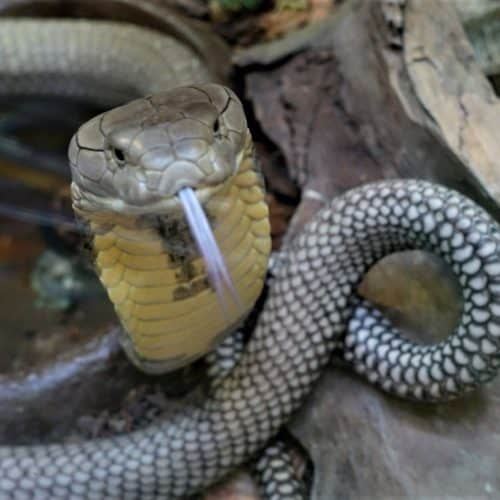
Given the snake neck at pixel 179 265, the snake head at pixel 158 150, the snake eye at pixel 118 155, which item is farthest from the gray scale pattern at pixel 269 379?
the snake eye at pixel 118 155

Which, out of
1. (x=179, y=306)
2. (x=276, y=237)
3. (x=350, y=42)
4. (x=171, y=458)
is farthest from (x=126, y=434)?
(x=350, y=42)

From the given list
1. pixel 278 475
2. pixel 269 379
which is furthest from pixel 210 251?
pixel 278 475

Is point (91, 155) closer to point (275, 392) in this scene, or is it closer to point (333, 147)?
point (275, 392)

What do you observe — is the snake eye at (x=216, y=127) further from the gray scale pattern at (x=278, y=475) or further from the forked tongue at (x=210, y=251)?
the gray scale pattern at (x=278, y=475)

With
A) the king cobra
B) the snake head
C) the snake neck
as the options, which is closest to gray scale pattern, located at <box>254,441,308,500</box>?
the king cobra

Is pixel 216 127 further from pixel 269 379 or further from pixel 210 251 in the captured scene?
Result: pixel 269 379

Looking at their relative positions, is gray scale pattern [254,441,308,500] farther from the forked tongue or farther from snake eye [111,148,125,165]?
snake eye [111,148,125,165]

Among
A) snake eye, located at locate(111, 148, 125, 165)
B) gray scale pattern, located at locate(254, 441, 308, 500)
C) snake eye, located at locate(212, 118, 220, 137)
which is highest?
snake eye, located at locate(212, 118, 220, 137)
